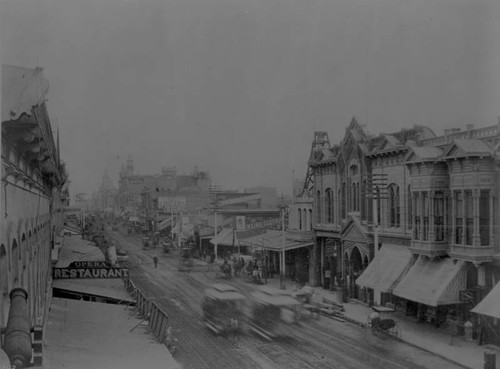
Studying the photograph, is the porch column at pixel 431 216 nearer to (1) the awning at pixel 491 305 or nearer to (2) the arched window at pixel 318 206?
(1) the awning at pixel 491 305

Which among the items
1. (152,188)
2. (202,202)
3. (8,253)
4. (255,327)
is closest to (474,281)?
(255,327)

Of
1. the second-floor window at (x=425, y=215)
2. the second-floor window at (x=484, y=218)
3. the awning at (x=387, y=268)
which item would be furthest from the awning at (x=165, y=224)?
the second-floor window at (x=484, y=218)

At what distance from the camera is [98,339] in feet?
65.2


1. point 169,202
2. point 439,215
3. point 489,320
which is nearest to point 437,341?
point 489,320

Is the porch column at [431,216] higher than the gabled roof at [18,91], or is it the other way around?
the gabled roof at [18,91]

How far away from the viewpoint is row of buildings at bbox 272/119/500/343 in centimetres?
2484

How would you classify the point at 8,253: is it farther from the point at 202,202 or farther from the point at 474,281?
the point at 202,202

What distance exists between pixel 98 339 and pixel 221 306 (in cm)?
1161

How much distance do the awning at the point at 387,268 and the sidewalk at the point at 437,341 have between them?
155cm

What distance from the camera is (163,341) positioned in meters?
22.0

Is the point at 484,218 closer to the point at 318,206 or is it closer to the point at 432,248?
the point at 432,248

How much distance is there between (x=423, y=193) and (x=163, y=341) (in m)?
13.6

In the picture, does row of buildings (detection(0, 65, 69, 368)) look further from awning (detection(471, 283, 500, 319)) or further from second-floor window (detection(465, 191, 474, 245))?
second-floor window (detection(465, 191, 474, 245))

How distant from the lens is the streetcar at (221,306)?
92.4ft
